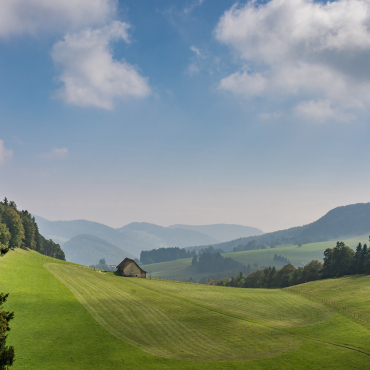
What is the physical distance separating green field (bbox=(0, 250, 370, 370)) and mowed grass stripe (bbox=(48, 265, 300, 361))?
0.42 feet

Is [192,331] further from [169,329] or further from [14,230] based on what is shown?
[14,230]

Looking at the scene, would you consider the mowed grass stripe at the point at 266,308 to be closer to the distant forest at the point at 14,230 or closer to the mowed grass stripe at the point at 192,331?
the mowed grass stripe at the point at 192,331

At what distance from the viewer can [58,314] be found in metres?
44.6

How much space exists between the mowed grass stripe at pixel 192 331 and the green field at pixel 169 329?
0.42ft

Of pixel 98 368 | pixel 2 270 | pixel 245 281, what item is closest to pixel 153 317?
pixel 98 368

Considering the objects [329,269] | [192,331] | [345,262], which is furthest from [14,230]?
[345,262]

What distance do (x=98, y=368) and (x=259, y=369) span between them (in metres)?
16.2

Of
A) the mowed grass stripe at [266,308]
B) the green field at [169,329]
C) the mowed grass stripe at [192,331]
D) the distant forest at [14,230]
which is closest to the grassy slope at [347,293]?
the green field at [169,329]

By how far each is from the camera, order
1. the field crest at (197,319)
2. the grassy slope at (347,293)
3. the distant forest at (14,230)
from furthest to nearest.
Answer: the distant forest at (14,230) → the grassy slope at (347,293) → the field crest at (197,319)

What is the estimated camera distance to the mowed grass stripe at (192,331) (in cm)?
3375

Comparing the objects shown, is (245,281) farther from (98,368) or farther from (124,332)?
(98,368)

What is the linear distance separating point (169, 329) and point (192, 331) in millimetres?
3368

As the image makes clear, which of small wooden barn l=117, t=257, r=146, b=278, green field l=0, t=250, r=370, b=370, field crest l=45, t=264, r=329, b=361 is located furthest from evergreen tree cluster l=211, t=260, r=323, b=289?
small wooden barn l=117, t=257, r=146, b=278

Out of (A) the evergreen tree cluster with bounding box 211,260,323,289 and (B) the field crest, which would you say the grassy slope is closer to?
(B) the field crest
